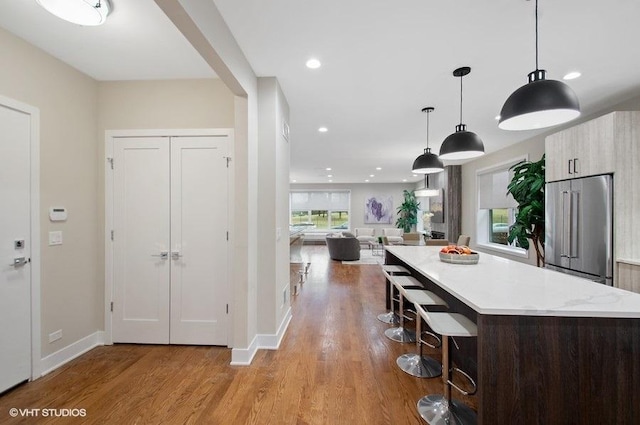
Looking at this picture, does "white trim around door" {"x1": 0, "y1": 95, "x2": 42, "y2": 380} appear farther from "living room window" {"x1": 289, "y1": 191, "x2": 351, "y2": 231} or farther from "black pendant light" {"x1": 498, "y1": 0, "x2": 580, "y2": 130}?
"living room window" {"x1": 289, "y1": 191, "x2": 351, "y2": 231}

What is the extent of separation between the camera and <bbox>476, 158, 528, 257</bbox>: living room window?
562 centimetres

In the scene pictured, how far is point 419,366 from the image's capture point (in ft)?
7.69

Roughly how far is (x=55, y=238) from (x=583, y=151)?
5603mm

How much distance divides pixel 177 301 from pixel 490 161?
6.65 m

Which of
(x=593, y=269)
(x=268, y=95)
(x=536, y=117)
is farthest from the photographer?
(x=593, y=269)

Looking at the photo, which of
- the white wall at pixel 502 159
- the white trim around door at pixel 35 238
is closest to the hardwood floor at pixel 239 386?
the white trim around door at pixel 35 238

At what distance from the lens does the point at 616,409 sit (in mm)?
1467

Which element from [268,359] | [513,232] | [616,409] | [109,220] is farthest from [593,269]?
[109,220]

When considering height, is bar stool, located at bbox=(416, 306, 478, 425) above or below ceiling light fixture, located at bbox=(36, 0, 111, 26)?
below

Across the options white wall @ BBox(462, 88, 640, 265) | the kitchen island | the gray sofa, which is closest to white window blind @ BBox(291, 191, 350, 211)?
the gray sofa

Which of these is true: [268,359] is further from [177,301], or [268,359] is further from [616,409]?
[616,409]

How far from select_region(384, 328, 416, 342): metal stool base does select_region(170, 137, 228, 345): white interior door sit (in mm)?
1798

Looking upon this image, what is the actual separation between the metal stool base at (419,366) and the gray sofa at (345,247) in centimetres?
543

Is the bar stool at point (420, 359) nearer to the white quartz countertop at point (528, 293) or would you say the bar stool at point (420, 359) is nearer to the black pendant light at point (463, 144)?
the white quartz countertop at point (528, 293)
